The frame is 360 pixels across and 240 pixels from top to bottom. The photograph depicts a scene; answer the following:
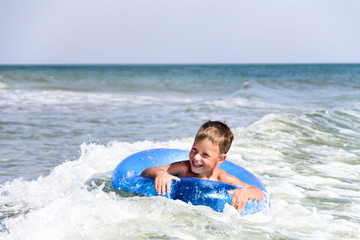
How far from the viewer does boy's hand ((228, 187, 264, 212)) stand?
3355 mm

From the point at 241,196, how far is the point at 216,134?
0.51 m

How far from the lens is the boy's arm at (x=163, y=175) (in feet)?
11.4

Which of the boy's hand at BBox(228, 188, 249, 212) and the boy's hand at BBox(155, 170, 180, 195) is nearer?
the boy's hand at BBox(228, 188, 249, 212)

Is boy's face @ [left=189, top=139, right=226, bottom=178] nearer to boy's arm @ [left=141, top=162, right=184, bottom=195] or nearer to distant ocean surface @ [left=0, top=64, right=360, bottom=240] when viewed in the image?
boy's arm @ [left=141, top=162, right=184, bottom=195]

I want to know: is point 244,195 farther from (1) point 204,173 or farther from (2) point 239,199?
(1) point 204,173

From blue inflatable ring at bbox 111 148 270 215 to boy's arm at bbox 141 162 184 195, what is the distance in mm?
36

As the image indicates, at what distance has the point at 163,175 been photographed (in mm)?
3537

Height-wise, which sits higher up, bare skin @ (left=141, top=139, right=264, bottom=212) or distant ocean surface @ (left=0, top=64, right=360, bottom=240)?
bare skin @ (left=141, top=139, right=264, bottom=212)

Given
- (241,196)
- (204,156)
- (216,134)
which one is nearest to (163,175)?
(204,156)

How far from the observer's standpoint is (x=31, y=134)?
735cm

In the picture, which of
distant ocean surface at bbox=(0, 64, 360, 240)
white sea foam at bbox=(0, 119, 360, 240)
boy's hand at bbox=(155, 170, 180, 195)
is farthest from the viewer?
boy's hand at bbox=(155, 170, 180, 195)

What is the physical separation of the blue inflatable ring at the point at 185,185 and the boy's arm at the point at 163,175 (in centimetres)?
4

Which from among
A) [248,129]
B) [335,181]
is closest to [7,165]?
[335,181]

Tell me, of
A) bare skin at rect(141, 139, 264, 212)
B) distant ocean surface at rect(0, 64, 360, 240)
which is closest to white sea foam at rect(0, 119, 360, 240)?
distant ocean surface at rect(0, 64, 360, 240)
